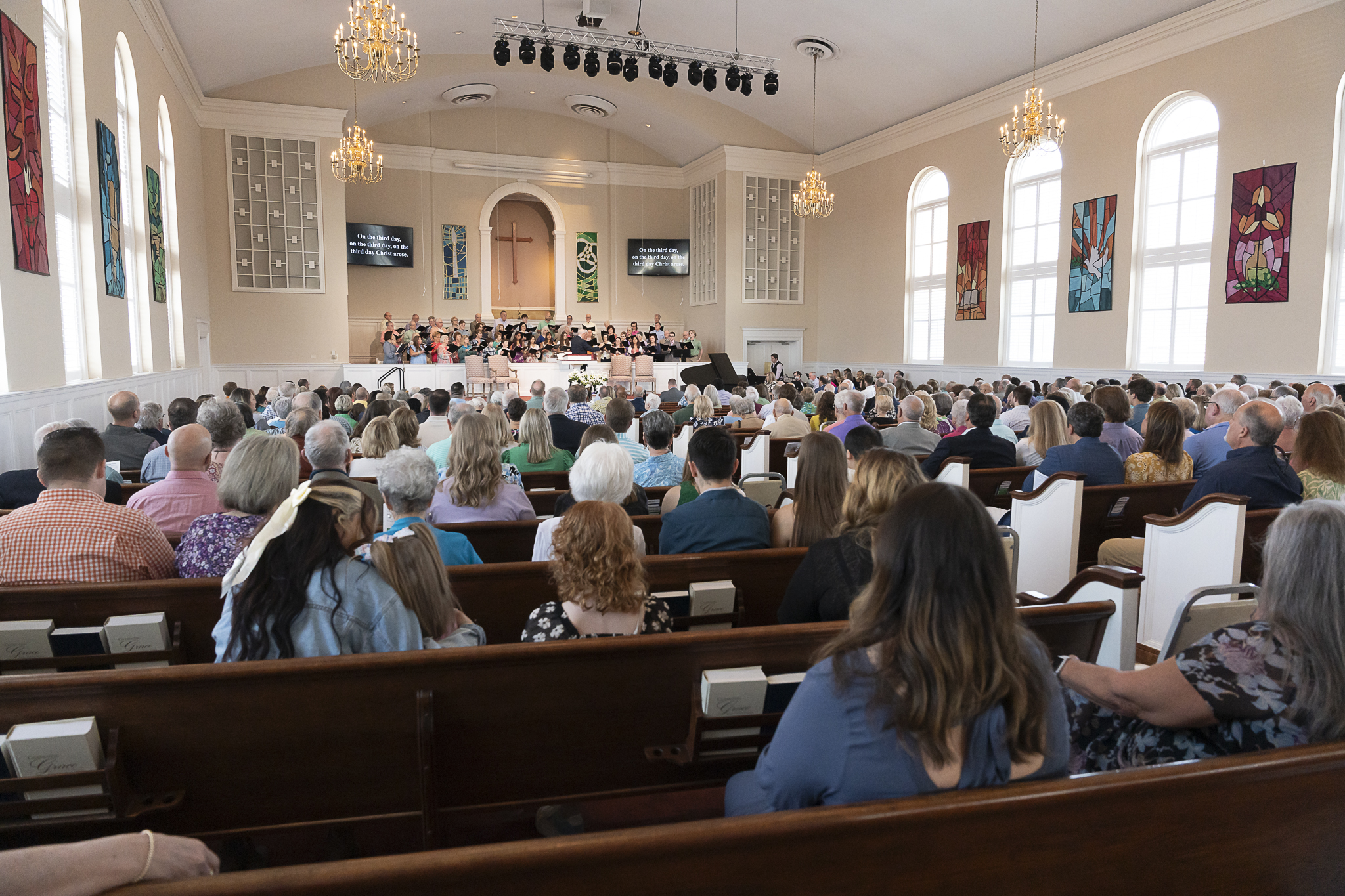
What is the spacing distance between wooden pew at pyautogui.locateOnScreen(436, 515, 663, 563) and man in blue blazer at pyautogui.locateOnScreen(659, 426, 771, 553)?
229 mm

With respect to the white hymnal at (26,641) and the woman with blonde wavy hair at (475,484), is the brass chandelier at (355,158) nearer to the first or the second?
the woman with blonde wavy hair at (475,484)

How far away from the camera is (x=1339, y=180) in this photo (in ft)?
27.9

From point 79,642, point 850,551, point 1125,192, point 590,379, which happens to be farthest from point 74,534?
point 1125,192

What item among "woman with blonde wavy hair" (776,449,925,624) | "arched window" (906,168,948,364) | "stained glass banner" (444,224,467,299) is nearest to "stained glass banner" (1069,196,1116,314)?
"arched window" (906,168,948,364)

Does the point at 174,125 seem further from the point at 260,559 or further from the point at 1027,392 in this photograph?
the point at 260,559

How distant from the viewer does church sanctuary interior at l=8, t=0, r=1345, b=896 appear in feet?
3.77

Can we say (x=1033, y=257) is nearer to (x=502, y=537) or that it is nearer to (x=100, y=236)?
(x=502, y=537)

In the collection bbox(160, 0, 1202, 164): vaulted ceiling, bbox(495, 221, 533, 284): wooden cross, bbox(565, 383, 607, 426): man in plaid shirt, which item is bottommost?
bbox(565, 383, 607, 426): man in plaid shirt

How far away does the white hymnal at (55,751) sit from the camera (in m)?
1.47

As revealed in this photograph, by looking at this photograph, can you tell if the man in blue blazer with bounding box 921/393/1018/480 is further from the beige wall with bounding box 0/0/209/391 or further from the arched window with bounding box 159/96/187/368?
the arched window with bounding box 159/96/187/368

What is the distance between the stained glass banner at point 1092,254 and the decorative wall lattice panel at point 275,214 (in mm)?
11717

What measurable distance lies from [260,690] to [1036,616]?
176cm

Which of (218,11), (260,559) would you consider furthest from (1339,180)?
(218,11)

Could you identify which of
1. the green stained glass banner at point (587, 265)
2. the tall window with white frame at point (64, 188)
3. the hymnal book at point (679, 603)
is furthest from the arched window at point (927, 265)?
the hymnal book at point (679, 603)
